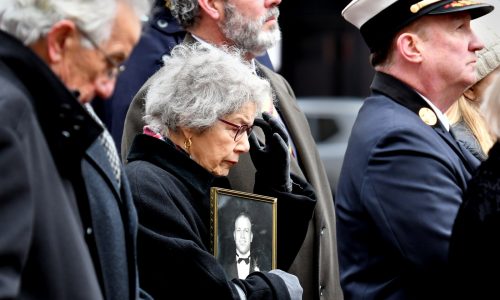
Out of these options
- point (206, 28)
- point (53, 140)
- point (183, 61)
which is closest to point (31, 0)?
point (53, 140)

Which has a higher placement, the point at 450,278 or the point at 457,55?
the point at 457,55

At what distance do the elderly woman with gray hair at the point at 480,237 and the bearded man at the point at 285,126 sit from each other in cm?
121

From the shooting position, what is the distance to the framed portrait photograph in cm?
454

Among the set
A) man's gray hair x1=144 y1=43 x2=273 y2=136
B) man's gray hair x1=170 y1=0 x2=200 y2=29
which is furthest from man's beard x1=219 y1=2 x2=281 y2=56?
man's gray hair x1=144 y1=43 x2=273 y2=136

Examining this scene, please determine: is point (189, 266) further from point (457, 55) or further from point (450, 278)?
point (457, 55)

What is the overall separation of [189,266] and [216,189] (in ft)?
1.28

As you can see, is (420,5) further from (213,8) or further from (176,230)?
(213,8)

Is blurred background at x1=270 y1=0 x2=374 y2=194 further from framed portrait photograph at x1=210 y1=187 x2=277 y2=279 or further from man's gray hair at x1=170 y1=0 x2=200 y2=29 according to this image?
framed portrait photograph at x1=210 y1=187 x2=277 y2=279

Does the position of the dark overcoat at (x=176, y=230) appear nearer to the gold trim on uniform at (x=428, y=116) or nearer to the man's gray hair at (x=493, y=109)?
the gold trim on uniform at (x=428, y=116)

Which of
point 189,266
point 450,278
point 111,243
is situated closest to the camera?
point 111,243

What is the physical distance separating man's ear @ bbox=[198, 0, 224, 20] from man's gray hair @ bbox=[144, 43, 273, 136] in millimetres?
798

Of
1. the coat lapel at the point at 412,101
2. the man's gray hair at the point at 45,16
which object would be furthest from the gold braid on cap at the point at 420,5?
the man's gray hair at the point at 45,16

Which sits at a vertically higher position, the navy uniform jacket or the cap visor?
the cap visor

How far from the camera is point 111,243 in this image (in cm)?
345
